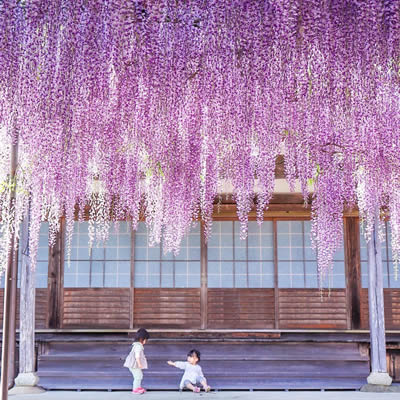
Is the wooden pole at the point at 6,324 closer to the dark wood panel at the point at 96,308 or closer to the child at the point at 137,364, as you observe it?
the child at the point at 137,364

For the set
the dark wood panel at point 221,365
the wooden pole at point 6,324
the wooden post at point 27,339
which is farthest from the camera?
the dark wood panel at point 221,365

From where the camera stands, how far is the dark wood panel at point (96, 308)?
7.19m

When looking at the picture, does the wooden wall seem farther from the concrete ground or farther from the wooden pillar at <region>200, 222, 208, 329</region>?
the concrete ground

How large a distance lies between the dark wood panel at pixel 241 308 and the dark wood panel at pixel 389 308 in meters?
1.03

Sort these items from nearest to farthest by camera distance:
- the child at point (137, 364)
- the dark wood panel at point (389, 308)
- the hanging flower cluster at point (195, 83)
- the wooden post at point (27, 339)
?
1. the hanging flower cluster at point (195, 83)
2. the wooden post at point (27, 339)
3. the child at point (137, 364)
4. the dark wood panel at point (389, 308)

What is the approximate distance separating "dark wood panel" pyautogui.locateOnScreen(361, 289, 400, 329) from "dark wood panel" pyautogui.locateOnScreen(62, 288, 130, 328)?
2.70 m

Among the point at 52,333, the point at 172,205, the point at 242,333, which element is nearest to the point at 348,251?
the point at 242,333

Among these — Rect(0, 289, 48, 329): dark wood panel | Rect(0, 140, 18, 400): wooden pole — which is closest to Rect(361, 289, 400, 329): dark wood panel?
Rect(0, 289, 48, 329): dark wood panel

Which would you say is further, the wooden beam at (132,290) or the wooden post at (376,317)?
the wooden beam at (132,290)

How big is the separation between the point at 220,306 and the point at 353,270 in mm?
1588

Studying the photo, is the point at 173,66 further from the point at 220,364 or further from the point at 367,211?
the point at 220,364

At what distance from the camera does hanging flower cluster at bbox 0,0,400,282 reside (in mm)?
3199

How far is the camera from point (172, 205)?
5.68 metres

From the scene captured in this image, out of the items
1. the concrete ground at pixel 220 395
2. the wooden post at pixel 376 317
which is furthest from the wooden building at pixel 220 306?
the wooden post at pixel 376 317
